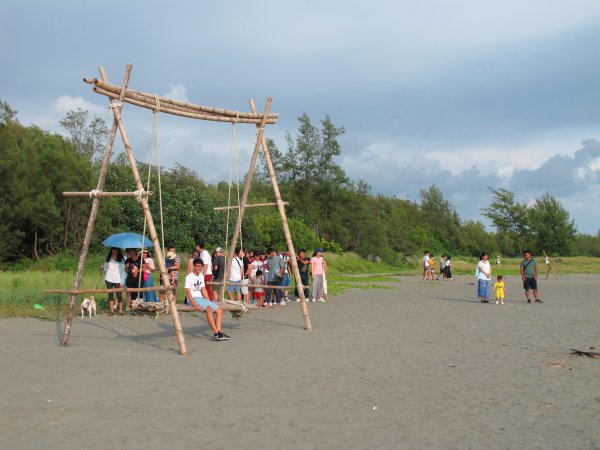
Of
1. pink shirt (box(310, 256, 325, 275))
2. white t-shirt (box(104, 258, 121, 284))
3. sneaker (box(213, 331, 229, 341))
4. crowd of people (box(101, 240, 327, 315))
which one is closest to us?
sneaker (box(213, 331, 229, 341))

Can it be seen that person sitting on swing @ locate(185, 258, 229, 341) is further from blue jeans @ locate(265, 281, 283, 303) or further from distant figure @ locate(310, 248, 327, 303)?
distant figure @ locate(310, 248, 327, 303)

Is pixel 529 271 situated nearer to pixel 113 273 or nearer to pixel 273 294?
pixel 273 294

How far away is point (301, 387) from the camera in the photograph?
7.77 m

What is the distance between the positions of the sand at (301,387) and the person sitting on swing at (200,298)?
36cm

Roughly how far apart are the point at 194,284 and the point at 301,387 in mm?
4466

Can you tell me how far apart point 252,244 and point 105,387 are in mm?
35315

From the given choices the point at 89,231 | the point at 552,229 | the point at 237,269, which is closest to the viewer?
the point at 89,231

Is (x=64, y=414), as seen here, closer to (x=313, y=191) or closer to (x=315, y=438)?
(x=315, y=438)

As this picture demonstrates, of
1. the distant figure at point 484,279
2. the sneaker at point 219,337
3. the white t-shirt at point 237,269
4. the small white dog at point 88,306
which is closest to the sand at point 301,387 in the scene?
the sneaker at point 219,337

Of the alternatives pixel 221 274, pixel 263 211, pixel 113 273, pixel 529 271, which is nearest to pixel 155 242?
pixel 113 273

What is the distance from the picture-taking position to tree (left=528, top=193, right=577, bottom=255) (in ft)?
243

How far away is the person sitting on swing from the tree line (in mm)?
23091

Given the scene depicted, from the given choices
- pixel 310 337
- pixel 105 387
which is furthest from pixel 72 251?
pixel 105 387

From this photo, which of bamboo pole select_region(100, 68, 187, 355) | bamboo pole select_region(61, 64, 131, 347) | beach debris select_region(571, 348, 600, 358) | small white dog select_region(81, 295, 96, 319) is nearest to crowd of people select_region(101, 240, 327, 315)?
small white dog select_region(81, 295, 96, 319)
